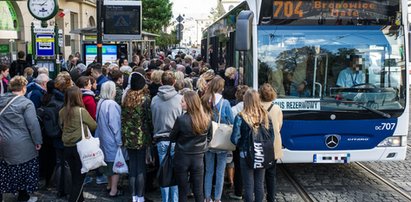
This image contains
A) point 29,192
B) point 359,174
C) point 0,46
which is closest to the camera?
point 29,192

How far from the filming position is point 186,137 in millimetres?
5875

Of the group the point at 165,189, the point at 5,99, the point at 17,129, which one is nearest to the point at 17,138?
the point at 17,129

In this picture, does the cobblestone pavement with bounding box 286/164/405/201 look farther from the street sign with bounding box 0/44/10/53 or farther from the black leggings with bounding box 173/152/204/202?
the street sign with bounding box 0/44/10/53

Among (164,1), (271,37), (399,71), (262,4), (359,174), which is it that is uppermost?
(164,1)

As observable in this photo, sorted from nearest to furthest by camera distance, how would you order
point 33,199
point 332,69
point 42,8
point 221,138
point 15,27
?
1. point 221,138
2. point 33,199
3. point 332,69
4. point 42,8
5. point 15,27

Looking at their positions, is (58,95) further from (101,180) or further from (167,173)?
(167,173)

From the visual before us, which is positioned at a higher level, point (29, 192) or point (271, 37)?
point (271, 37)

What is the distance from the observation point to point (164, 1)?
1825 inches

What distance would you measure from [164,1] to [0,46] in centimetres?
2756

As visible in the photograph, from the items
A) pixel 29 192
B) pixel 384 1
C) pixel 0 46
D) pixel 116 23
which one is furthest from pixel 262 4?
pixel 0 46

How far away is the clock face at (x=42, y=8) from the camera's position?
11422 mm

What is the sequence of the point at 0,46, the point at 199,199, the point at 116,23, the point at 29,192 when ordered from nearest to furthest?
the point at 199,199 → the point at 29,192 → the point at 116,23 → the point at 0,46

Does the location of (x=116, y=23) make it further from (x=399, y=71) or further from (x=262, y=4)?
(x=399, y=71)

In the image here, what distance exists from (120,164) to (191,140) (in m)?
1.52
